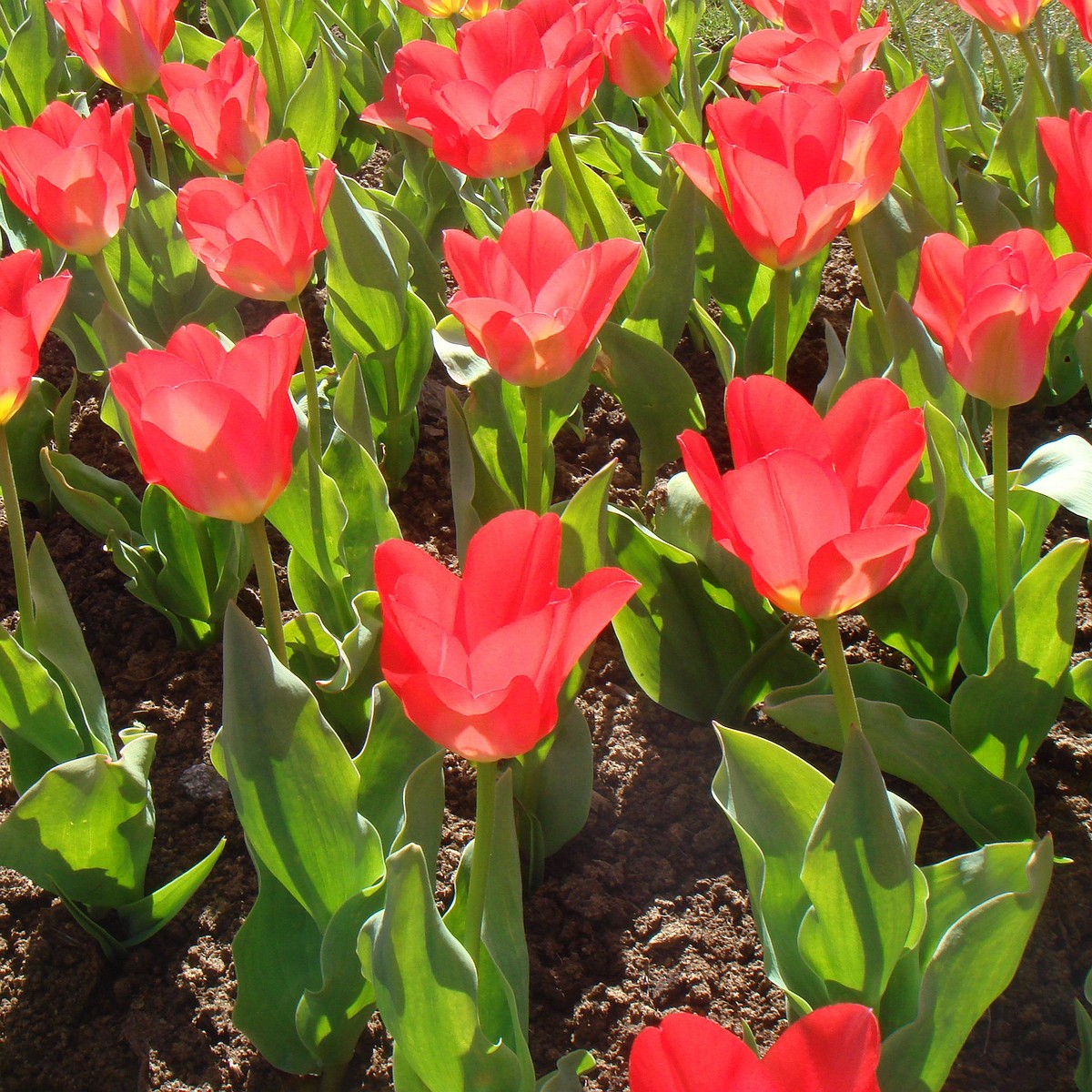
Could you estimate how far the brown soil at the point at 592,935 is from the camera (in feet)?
3.51

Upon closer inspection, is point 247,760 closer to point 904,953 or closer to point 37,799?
point 37,799

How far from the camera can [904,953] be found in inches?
34.6

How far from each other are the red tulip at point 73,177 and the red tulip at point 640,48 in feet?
2.17

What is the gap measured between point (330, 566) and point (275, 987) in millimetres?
459

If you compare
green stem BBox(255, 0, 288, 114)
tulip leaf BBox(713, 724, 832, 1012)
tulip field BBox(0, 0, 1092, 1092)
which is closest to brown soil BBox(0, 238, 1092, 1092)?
tulip field BBox(0, 0, 1092, 1092)

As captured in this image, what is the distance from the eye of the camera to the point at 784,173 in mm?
1107

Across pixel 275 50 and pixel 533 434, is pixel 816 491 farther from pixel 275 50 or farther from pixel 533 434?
pixel 275 50

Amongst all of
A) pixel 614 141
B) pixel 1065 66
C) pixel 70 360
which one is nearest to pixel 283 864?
pixel 70 360

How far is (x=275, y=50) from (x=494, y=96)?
2.82 ft

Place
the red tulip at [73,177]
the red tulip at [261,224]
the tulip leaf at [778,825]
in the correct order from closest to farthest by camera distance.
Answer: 1. the tulip leaf at [778,825]
2. the red tulip at [261,224]
3. the red tulip at [73,177]

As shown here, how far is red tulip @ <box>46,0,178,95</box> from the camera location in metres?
1.72

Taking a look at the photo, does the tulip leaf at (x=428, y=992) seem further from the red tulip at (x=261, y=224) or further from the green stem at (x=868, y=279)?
the green stem at (x=868, y=279)

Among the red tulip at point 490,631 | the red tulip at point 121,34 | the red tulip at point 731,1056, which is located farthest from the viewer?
the red tulip at point 121,34

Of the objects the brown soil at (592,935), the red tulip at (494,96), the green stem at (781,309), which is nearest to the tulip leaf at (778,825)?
the brown soil at (592,935)
